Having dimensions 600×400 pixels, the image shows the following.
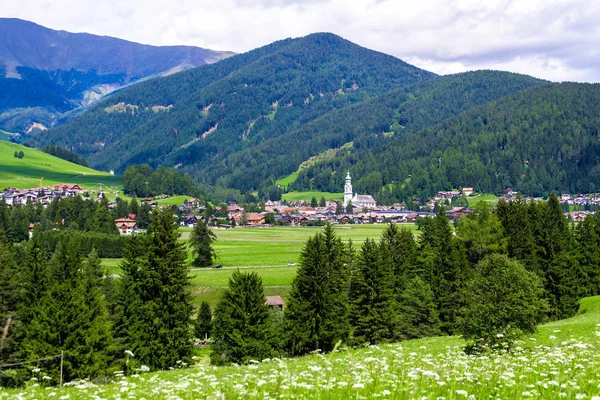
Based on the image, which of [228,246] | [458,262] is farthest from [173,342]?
[228,246]

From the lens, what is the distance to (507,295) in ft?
100

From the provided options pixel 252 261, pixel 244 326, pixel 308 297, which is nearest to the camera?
pixel 244 326

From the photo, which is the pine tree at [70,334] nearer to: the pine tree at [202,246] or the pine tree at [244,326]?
the pine tree at [244,326]

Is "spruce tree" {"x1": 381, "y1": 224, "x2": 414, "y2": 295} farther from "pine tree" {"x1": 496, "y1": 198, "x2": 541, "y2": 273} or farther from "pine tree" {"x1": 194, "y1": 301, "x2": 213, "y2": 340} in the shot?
"pine tree" {"x1": 194, "y1": 301, "x2": 213, "y2": 340}

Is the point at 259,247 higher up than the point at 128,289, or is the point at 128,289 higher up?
the point at 128,289

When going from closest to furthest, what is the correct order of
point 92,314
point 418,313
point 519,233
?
1. point 92,314
2. point 418,313
3. point 519,233

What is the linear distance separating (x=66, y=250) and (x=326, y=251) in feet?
80.3

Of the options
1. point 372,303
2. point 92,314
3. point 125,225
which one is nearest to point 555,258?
point 372,303

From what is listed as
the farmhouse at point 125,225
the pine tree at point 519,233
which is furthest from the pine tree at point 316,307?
the farmhouse at point 125,225

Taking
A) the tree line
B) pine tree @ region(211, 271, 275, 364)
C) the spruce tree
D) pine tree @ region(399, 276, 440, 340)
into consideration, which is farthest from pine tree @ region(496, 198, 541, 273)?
the tree line

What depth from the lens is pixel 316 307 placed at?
165 feet

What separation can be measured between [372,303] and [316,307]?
6.88 meters

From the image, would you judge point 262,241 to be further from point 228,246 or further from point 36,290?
point 36,290

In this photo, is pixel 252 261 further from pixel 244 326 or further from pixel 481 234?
pixel 244 326
